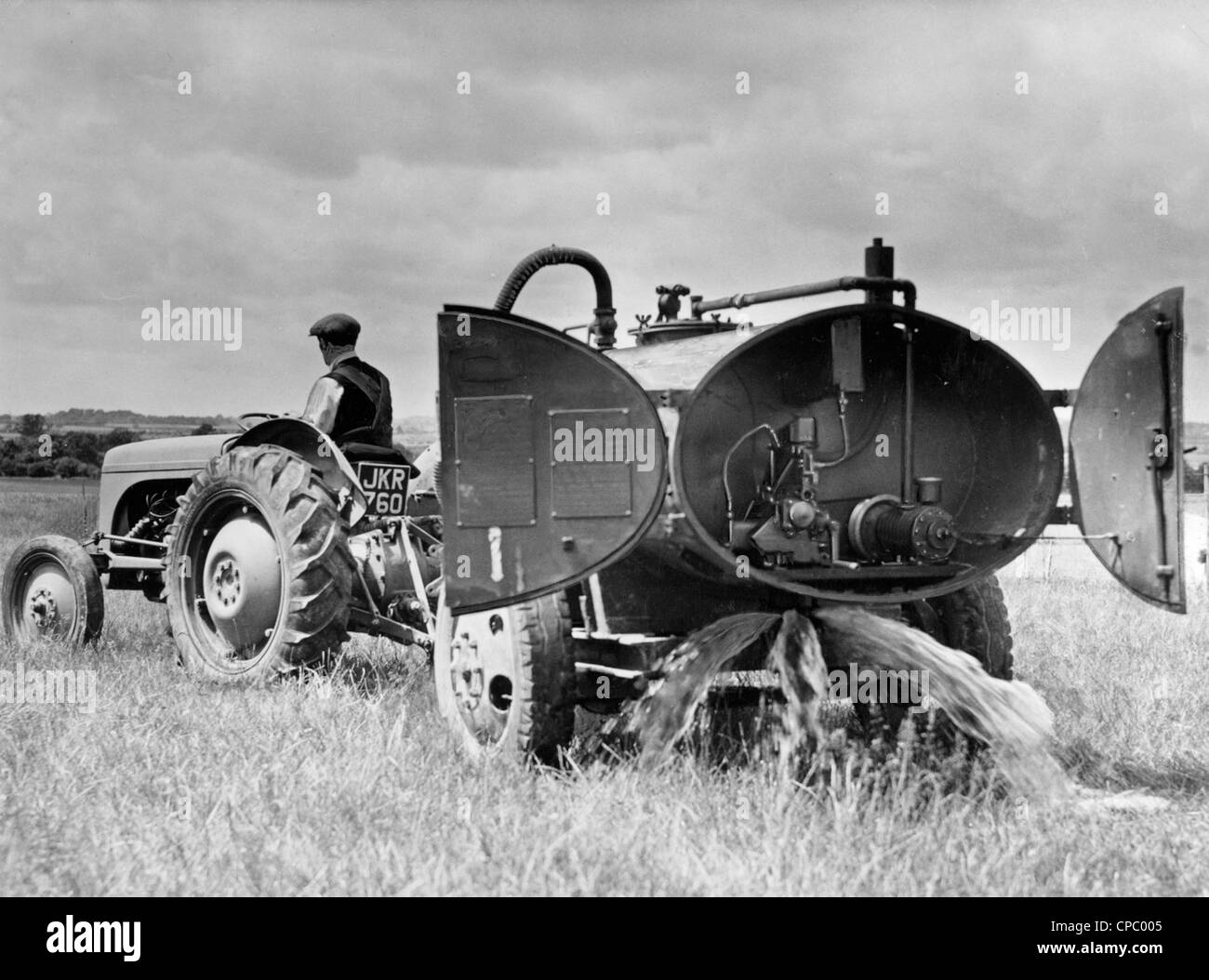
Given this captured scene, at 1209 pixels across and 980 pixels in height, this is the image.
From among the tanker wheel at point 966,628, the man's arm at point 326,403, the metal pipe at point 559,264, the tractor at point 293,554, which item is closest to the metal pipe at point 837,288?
the metal pipe at point 559,264

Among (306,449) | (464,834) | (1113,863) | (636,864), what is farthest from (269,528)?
(1113,863)

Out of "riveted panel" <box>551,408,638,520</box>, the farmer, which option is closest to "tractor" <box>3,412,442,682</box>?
the farmer

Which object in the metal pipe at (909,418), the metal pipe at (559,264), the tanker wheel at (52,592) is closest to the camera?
the metal pipe at (909,418)

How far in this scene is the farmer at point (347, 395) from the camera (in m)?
6.75

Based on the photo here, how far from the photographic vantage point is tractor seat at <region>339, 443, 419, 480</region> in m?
6.62

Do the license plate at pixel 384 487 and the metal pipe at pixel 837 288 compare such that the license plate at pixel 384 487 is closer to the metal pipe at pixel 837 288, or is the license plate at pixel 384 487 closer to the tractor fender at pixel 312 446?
the tractor fender at pixel 312 446

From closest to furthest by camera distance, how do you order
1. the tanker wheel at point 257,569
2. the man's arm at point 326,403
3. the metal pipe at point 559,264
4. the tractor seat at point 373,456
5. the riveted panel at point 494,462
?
the riveted panel at point 494,462 → the metal pipe at point 559,264 → the tanker wheel at point 257,569 → the tractor seat at point 373,456 → the man's arm at point 326,403

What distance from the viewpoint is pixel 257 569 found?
665cm


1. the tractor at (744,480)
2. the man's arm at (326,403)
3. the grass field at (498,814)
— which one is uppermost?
the man's arm at (326,403)

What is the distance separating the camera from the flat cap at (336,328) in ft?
23.1

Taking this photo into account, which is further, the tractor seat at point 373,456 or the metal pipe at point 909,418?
the tractor seat at point 373,456

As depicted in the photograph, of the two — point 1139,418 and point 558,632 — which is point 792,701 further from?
point 1139,418

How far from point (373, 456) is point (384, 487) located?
0.34 meters

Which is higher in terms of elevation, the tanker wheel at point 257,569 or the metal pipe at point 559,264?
the metal pipe at point 559,264
